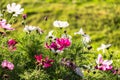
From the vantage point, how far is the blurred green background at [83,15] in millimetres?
8469

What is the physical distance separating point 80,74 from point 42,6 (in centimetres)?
683

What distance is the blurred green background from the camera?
847 centimetres

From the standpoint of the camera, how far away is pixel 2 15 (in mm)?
3639

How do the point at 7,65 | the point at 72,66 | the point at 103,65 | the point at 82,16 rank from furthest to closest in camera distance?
the point at 82,16, the point at 103,65, the point at 72,66, the point at 7,65

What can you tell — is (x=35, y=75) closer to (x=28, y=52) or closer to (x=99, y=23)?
(x=28, y=52)

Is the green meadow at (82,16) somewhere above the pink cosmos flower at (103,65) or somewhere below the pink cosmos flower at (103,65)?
above

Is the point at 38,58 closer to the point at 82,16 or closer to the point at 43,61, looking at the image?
the point at 43,61

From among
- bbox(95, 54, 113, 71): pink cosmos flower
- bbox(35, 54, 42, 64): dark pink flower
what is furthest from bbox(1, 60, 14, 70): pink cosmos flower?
bbox(95, 54, 113, 71): pink cosmos flower

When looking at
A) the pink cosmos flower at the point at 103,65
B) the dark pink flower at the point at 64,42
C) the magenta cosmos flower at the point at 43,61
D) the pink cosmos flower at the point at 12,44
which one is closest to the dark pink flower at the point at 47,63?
the magenta cosmos flower at the point at 43,61

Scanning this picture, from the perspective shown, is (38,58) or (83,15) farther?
(83,15)

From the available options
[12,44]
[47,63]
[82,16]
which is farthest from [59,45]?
[82,16]

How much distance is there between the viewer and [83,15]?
30.2 ft

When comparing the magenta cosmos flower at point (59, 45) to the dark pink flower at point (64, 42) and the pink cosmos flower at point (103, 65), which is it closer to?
the dark pink flower at point (64, 42)

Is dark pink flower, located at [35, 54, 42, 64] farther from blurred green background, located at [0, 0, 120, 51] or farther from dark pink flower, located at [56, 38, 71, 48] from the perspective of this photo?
blurred green background, located at [0, 0, 120, 51]
